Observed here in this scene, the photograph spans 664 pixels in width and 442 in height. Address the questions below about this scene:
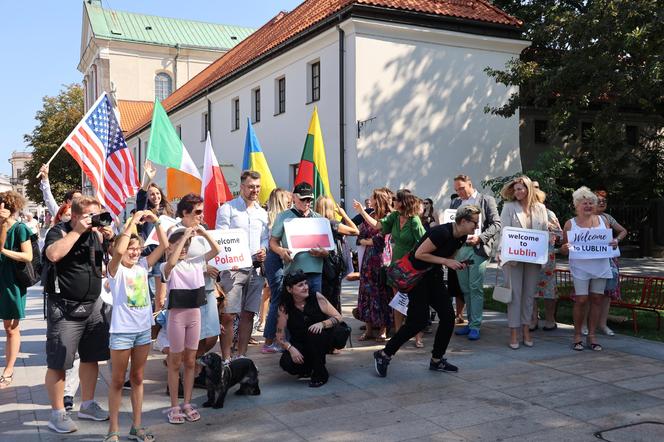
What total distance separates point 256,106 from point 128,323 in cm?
2112

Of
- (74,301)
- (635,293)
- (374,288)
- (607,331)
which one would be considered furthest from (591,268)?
(74,301)

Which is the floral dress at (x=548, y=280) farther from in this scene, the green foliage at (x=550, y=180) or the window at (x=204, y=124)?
the window at (x=204, y=124)

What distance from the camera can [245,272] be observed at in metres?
6.68

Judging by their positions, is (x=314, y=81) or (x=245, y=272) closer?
(x=245, y=272)

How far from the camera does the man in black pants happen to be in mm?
6066

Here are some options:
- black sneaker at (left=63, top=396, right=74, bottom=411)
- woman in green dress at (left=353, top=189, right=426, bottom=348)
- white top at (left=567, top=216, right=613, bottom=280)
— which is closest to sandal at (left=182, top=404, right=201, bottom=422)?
black sneaker at (left=63, top=396, right=74, bottom=411)

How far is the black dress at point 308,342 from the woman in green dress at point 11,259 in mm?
2519

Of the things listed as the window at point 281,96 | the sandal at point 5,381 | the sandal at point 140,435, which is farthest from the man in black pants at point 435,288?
the window at point 281,96

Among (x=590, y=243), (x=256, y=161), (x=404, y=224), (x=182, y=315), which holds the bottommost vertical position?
(x=182, y=315)

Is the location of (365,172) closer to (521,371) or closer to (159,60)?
(521,371)

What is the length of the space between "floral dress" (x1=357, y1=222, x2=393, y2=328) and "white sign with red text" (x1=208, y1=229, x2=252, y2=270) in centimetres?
187

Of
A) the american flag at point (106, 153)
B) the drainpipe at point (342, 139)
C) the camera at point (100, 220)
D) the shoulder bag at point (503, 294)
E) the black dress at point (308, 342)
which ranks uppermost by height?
the drainpipe at point (342, 139)

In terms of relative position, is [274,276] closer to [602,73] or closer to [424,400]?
[424,400]

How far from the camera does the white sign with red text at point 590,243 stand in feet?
23.9
